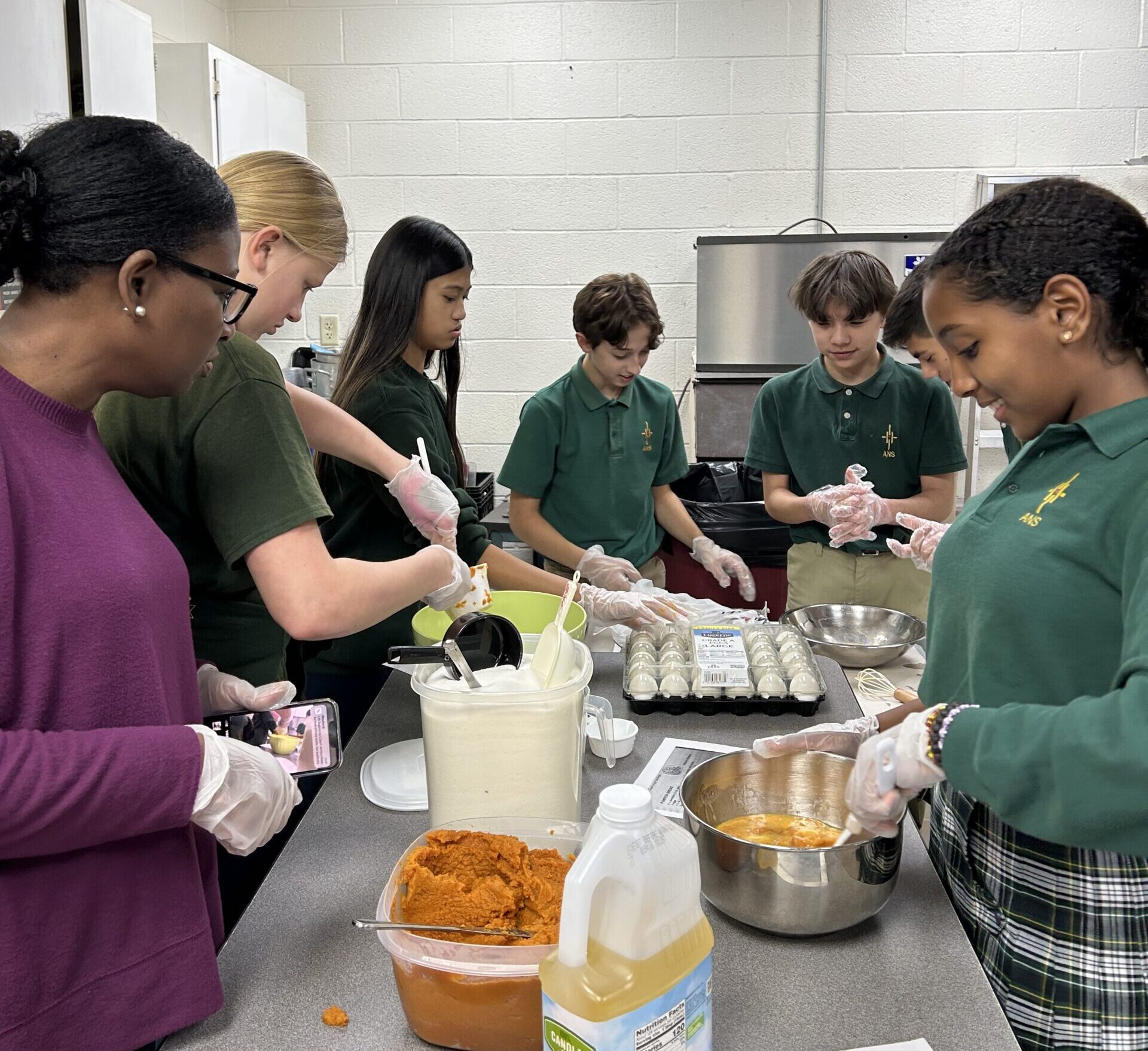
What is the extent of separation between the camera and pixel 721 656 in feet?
5.47

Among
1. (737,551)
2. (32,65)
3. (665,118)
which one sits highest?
(665,118)

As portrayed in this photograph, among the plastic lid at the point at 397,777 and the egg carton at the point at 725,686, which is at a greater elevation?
the egg carton at the point at 725,686

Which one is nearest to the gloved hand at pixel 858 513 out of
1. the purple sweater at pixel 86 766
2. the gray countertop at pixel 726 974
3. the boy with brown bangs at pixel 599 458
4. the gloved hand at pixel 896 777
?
the boy with brown bangs at pixel 599 458

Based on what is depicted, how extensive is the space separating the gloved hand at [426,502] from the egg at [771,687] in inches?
22.7

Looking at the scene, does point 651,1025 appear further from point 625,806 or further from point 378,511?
point 378,511

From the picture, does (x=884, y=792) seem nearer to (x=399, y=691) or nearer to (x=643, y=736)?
(x=643, y=736)

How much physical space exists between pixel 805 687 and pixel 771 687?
2.1 inches

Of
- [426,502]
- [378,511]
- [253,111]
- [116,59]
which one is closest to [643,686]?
[426,502]

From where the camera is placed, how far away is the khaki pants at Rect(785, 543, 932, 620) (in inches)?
101

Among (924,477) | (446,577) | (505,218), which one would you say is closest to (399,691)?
(446,577)

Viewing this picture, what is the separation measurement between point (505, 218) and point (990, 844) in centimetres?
344

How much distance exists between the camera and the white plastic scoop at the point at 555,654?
1095 millimetres

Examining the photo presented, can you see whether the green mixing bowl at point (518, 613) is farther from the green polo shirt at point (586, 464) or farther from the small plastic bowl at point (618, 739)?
the green polo shirt at point (586, 464)

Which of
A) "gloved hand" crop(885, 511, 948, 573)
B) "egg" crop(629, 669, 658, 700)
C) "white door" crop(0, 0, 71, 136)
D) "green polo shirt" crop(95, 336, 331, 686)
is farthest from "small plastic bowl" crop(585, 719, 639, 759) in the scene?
"white door" crop(0, 0, 71, 136)
